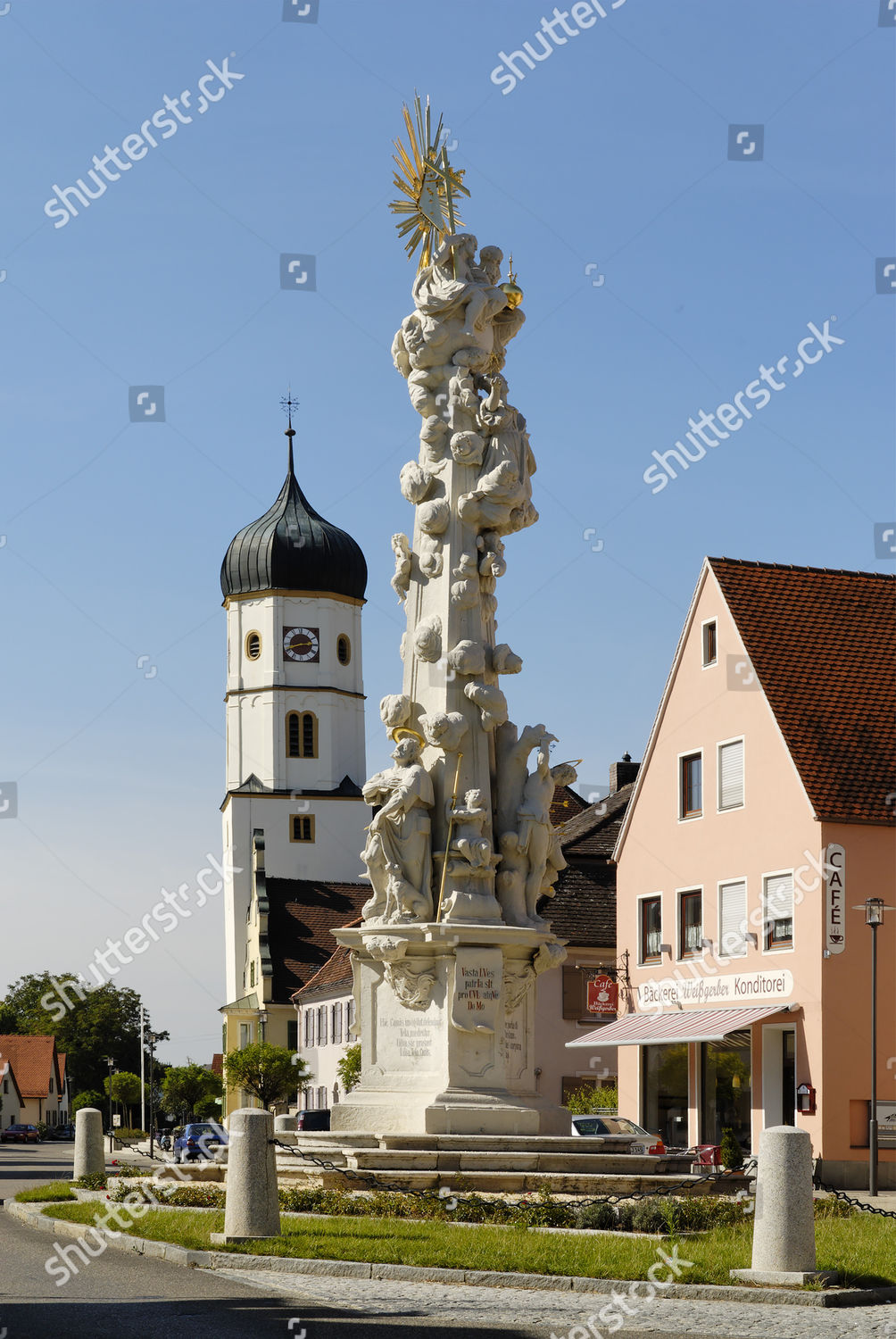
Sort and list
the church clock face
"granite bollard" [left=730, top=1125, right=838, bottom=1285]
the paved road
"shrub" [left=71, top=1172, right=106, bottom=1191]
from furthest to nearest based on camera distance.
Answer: the church clock face
"shrub" [left=71, top=1172, right=106, bottom=1191]
"granite bollard" [left=730, top=1125, right=838, bottom=1285]
the paved road

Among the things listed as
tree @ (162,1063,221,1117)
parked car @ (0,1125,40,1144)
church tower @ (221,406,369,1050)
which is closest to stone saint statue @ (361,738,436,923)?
tree @ (162,1063,221,1117)

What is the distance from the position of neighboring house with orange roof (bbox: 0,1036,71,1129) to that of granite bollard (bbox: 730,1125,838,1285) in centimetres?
10169

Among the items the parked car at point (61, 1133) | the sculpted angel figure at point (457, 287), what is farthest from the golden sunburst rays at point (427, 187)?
the parked car at point (61, 1133)

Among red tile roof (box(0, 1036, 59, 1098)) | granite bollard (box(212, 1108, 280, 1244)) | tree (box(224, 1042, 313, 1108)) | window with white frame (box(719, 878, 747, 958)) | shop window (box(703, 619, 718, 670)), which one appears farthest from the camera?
red tile roof (box(0, 1036, 59, 1098))

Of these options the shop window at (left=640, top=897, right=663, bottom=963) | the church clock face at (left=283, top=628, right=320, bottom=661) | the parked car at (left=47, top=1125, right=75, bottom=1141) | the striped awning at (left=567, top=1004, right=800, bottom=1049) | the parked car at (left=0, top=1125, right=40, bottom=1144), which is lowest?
the parked car at (left=47, top=1125, right=75, bottom=1141)

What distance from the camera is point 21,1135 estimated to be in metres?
96.4

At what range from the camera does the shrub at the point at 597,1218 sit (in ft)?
54.1

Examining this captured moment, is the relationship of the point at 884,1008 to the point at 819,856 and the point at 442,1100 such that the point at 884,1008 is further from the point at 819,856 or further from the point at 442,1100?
the point at 442,1100

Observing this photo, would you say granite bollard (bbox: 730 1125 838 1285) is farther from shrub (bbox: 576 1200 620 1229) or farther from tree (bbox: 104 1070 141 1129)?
tree (bbox: 104 1070 141 1129)

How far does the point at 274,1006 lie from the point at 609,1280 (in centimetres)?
7506

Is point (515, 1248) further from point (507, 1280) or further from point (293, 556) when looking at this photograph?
point (293, 556)

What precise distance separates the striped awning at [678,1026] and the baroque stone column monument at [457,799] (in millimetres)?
16386

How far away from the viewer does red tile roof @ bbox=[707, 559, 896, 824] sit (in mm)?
37906

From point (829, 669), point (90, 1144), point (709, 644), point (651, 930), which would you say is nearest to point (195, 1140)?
point (651, 930)
